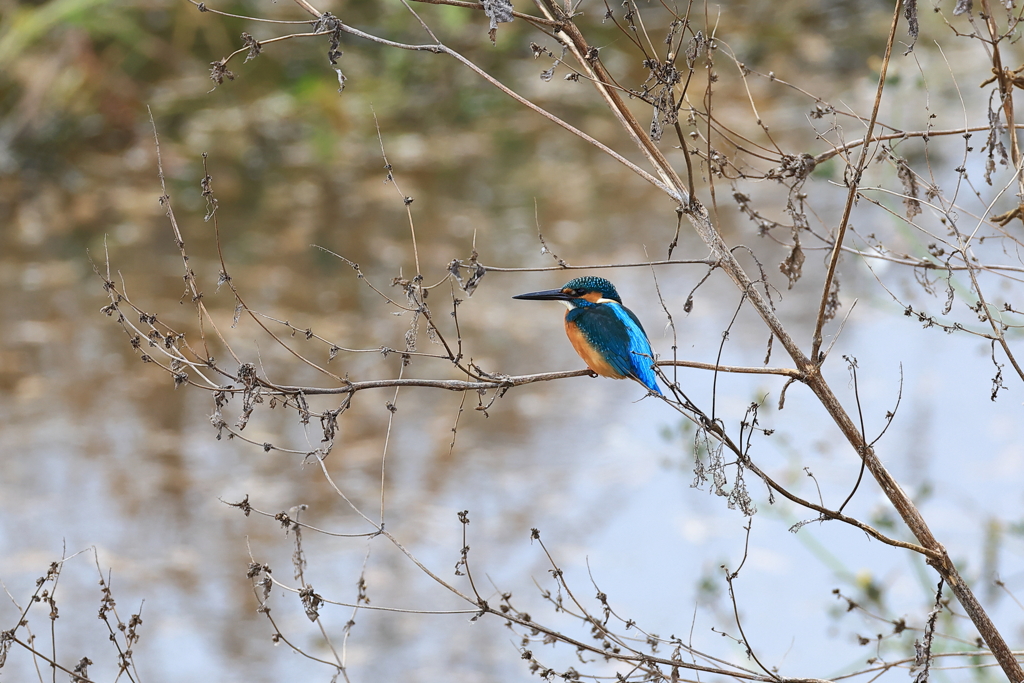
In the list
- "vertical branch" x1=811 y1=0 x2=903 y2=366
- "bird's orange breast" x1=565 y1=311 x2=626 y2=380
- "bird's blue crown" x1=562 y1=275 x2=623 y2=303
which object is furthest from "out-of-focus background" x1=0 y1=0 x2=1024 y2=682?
"vertical branch" x1=811 y1=0 x2=903 y2=366

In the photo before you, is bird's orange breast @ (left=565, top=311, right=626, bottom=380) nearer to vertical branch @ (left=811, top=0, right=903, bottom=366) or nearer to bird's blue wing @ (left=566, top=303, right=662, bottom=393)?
bird's blue wing @ (left=566, top=303, right=662, bottom=393)

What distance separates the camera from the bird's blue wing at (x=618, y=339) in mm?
2377

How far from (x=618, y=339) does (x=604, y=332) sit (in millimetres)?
40

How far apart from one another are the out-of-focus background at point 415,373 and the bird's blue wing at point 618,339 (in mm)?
500

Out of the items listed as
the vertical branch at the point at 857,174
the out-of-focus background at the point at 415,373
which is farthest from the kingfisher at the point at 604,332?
the vertical branch at the point at 857,174

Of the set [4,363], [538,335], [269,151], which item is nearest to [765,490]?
[538,335]

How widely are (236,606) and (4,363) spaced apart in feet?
8.10

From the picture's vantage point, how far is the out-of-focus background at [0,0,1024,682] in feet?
13.1

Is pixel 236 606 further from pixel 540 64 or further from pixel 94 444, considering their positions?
pixel 540 64

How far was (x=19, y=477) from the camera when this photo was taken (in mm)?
4766

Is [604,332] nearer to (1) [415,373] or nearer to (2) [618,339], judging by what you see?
(2) [618,339]

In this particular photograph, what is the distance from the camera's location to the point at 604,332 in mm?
2410

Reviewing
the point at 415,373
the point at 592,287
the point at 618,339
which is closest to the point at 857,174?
the point at 618,339

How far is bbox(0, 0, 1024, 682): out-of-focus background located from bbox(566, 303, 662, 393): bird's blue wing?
1.64 ft
